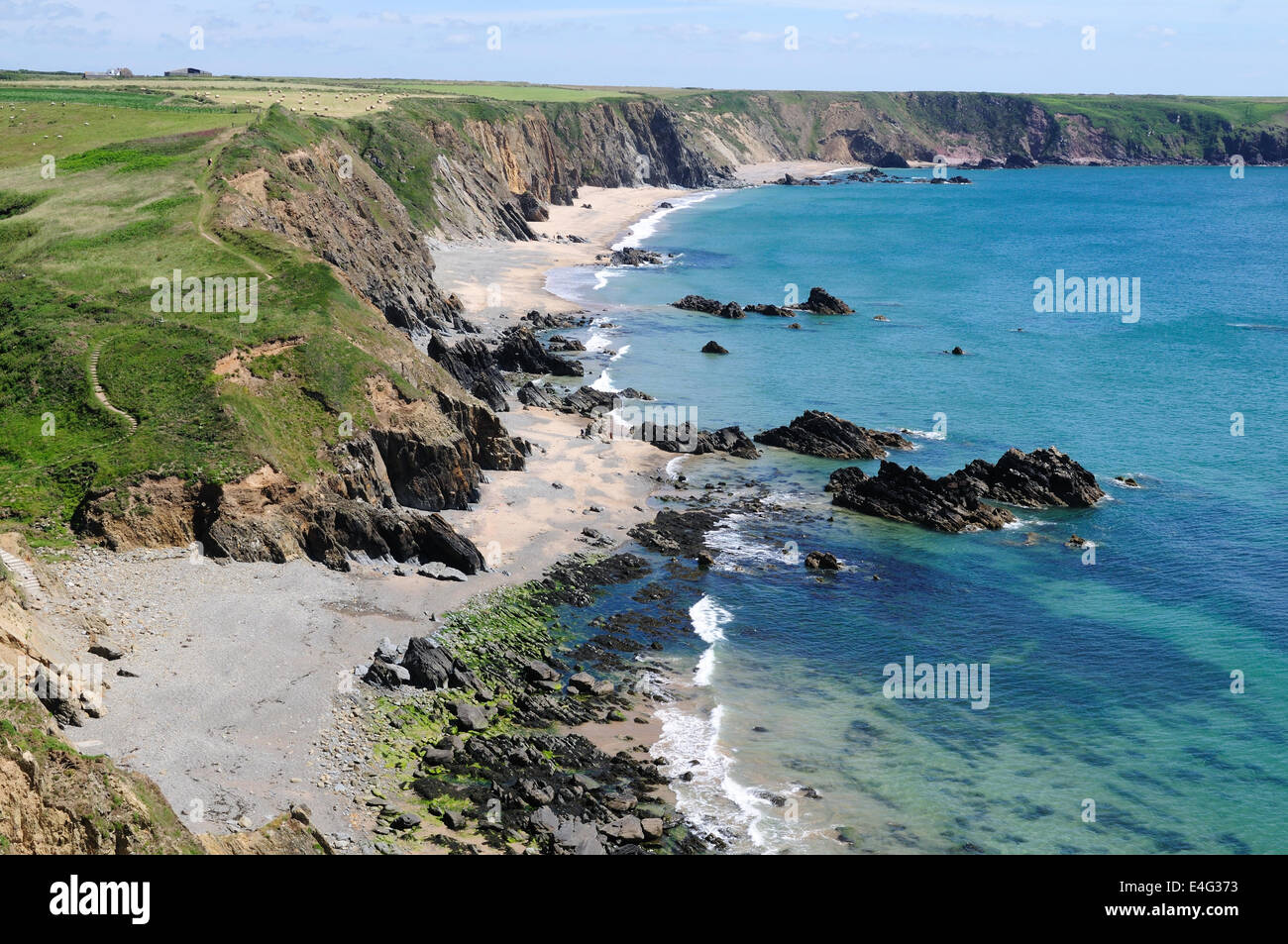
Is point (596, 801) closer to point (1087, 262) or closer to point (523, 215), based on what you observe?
point (523, 215)

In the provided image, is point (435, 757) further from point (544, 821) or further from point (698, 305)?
point (698, 305)

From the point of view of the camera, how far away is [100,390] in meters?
46.2

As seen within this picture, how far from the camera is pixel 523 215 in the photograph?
474 feet

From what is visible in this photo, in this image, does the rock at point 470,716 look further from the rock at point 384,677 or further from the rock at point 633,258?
the rock at point 633,258

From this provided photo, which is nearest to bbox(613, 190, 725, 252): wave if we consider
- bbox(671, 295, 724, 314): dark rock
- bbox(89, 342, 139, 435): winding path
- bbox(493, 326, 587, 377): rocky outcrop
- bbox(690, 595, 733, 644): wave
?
bbox(671, 295, 724, 314): dark rock

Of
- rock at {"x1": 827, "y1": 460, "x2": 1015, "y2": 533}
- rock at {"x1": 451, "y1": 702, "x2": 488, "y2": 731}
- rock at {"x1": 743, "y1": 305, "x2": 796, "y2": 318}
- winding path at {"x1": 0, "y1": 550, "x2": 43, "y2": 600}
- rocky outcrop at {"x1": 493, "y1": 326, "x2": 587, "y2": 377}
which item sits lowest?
rock at {"x1": 451, "y1": 702, "x2": 488, "y2": 731}

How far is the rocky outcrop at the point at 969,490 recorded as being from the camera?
56031mm

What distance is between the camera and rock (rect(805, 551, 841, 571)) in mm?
49875

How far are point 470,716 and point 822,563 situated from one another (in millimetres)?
21548

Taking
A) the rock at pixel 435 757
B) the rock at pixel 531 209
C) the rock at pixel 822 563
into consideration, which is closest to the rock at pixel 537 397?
the rock at pixel 822 563

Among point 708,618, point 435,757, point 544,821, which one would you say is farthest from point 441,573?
point 544,821

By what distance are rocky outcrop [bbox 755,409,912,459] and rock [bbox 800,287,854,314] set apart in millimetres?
43865

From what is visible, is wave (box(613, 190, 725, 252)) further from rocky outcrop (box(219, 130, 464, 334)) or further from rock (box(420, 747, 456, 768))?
rock (box(420, 747, 456, 768))

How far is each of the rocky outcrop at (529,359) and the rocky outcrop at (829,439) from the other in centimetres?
1855
